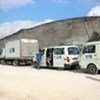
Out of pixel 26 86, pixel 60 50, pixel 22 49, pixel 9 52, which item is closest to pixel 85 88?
pixel 26 86

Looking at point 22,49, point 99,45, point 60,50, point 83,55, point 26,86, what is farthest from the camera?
point 22,49

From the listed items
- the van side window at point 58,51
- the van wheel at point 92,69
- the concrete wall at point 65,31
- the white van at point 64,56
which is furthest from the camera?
the concrete wall at point 65,31

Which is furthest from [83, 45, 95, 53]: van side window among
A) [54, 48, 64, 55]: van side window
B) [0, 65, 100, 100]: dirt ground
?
[0, 65, 100, 100]: dirt ground

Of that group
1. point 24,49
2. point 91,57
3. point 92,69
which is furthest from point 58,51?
point 24,49

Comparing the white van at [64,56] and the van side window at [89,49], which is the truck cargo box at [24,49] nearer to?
the white van at [64,56]

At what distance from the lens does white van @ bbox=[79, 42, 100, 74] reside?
21.2 m

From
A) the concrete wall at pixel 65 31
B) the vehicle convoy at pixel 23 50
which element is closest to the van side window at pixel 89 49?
the vehicle convoy at pixel 23 50

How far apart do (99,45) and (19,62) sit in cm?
1477

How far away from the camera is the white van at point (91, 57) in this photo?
21.2 m

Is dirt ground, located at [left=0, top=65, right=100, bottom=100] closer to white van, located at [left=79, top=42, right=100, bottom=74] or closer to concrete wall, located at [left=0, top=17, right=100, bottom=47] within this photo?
white van, located at [left=79, top=42, right=100, bottom=74]

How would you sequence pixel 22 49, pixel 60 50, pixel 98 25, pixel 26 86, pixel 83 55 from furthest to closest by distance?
pixel 98 25
pixel 22 49
pixel 60 50
pixel 83 55
pixel 26 86

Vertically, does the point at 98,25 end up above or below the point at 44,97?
above

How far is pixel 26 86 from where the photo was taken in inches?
649

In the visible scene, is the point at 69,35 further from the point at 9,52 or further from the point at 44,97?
the point at 44,97
